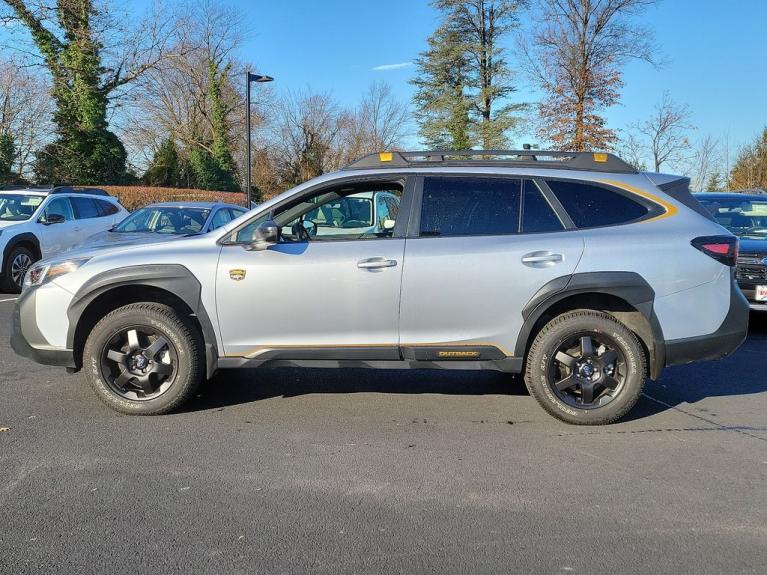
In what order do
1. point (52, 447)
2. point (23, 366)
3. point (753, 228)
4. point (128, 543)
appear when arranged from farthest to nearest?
point (753, 228)
point (23, 366)
point (52, 447)
point (128, 543)

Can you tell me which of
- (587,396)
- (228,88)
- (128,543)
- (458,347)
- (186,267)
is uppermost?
(228,88)

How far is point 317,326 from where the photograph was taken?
4457mm

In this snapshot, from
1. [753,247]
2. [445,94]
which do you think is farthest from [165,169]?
[753,247]

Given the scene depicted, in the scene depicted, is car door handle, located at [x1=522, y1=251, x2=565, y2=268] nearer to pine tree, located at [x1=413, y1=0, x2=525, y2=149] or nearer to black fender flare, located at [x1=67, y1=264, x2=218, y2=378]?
black fender flare, located at [x1=67, y1=264, x2=218, y2=378]

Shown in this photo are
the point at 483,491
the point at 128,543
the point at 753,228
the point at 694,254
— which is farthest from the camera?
the point at 753,228

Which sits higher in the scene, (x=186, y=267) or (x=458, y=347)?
(x=186, y=267)

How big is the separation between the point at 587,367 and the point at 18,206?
34.8ft

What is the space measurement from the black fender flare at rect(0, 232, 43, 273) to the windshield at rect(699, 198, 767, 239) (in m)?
10.6

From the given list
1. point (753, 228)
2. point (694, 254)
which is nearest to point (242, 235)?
point (694, 254)

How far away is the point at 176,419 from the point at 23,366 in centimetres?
229

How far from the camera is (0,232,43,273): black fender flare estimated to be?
10.2m

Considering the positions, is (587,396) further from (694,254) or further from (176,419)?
(176,419)

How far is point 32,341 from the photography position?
4.59 meters

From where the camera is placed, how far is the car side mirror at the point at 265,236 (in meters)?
4.35
